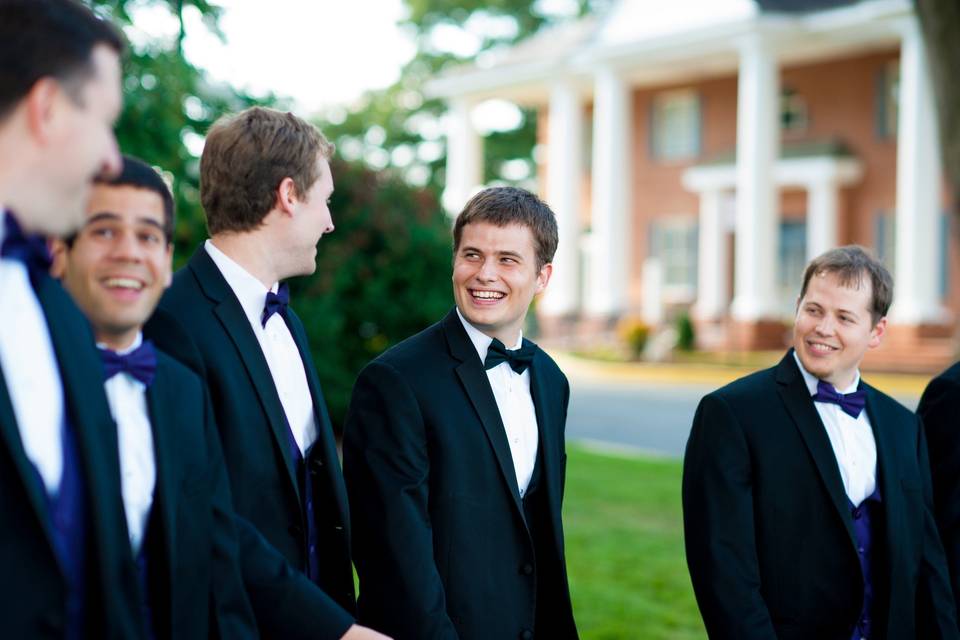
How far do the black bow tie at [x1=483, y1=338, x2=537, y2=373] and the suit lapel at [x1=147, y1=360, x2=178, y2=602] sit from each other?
4.37 ft

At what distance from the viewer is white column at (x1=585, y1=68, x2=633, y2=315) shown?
89.1 ft

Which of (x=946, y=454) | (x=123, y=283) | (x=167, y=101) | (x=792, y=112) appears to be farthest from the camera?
(x=792, y=112)

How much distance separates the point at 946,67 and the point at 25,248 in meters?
8.53

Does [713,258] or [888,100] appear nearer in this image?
[888,100]

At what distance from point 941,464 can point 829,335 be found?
830 millimetres

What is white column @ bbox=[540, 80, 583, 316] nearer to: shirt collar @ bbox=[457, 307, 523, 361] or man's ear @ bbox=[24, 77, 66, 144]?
shirt collar @ bbox=[457, 307, 523, 361]

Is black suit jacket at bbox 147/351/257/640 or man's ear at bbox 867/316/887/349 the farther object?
man's ear at bbox 867/316/887/349

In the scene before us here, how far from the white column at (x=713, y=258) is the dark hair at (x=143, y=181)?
25.7 meters

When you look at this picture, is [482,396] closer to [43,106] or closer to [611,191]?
[43,106]

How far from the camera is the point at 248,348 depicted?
2.84 metres

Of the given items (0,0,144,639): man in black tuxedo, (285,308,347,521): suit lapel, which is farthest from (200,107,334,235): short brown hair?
(0,0,144,639): man in black tuxedo

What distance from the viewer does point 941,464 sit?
3.84 m

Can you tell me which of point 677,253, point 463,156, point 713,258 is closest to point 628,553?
point 713,258

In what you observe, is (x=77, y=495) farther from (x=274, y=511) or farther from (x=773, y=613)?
(x=773, y=613)
